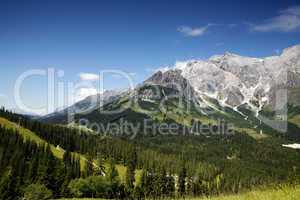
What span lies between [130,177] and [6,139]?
202ft

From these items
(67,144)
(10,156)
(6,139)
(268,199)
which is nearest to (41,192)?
(10,156)

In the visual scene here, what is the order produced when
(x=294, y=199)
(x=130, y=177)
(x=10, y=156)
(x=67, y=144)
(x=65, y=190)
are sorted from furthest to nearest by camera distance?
(x=67, y=144) < (x=130, y=177) < (x=10, y=156) < (x=65, y=190) < (x=294, y=199)

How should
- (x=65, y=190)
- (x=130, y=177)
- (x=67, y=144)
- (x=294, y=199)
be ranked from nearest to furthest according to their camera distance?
(x=294, y=199) → (x=65, y=190) → (x=130, y=177) → (x=67, y=144)

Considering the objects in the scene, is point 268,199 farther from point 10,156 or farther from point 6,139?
point 6,139

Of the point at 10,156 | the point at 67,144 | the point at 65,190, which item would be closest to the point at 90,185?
the point at 65,190

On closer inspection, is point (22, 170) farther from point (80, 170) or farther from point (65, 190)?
point (80, 170)

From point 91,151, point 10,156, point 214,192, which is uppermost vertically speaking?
point 214,192

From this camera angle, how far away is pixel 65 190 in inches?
4390

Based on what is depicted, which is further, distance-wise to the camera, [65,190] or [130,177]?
[130,177]

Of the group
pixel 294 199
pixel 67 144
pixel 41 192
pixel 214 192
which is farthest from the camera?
pixel 67 144

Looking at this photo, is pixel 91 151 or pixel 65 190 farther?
pixel 91 151

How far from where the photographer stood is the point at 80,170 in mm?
147750

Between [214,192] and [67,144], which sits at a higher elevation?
[214,192]

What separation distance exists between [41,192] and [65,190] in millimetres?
29139
